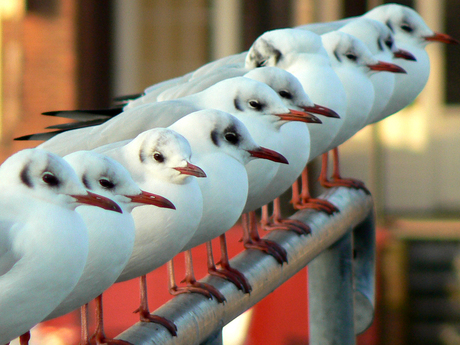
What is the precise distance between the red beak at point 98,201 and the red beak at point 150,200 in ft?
0.23

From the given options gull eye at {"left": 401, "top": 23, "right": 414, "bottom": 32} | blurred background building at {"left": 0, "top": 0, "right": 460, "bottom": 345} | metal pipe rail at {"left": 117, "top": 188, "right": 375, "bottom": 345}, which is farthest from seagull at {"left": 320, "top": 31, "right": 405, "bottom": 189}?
blurred background building at {"left": 0, "top": 0, "right": 460, "bottom": 345}

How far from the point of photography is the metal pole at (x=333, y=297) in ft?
5.03

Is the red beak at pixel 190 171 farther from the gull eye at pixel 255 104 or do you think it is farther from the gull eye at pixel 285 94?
the gull eye at pixel 285 94

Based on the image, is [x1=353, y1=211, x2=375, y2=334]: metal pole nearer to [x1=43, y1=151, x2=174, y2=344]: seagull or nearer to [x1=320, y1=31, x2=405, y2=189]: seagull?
[x1=320, y1=31, x2=405, y2=189]: seagull

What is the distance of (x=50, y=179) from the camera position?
0.77 meters

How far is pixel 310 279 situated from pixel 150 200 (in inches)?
31.7

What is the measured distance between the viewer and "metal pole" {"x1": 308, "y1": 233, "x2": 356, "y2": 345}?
1533 millimetres

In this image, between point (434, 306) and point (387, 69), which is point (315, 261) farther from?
point (434, 306)

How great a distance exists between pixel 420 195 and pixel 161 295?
2.35m

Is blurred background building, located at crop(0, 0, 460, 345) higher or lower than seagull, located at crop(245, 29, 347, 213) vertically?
lower

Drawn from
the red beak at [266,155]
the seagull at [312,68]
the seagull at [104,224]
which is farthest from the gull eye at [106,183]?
the seagull at [312,68]

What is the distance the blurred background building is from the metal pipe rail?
2.66m

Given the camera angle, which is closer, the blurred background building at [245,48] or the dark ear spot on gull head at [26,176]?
the dark ear spot on gull head at [26,176]

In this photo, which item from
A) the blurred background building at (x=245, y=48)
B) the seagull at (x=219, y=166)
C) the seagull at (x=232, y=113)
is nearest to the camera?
the seagull at (x=219, y=166)
